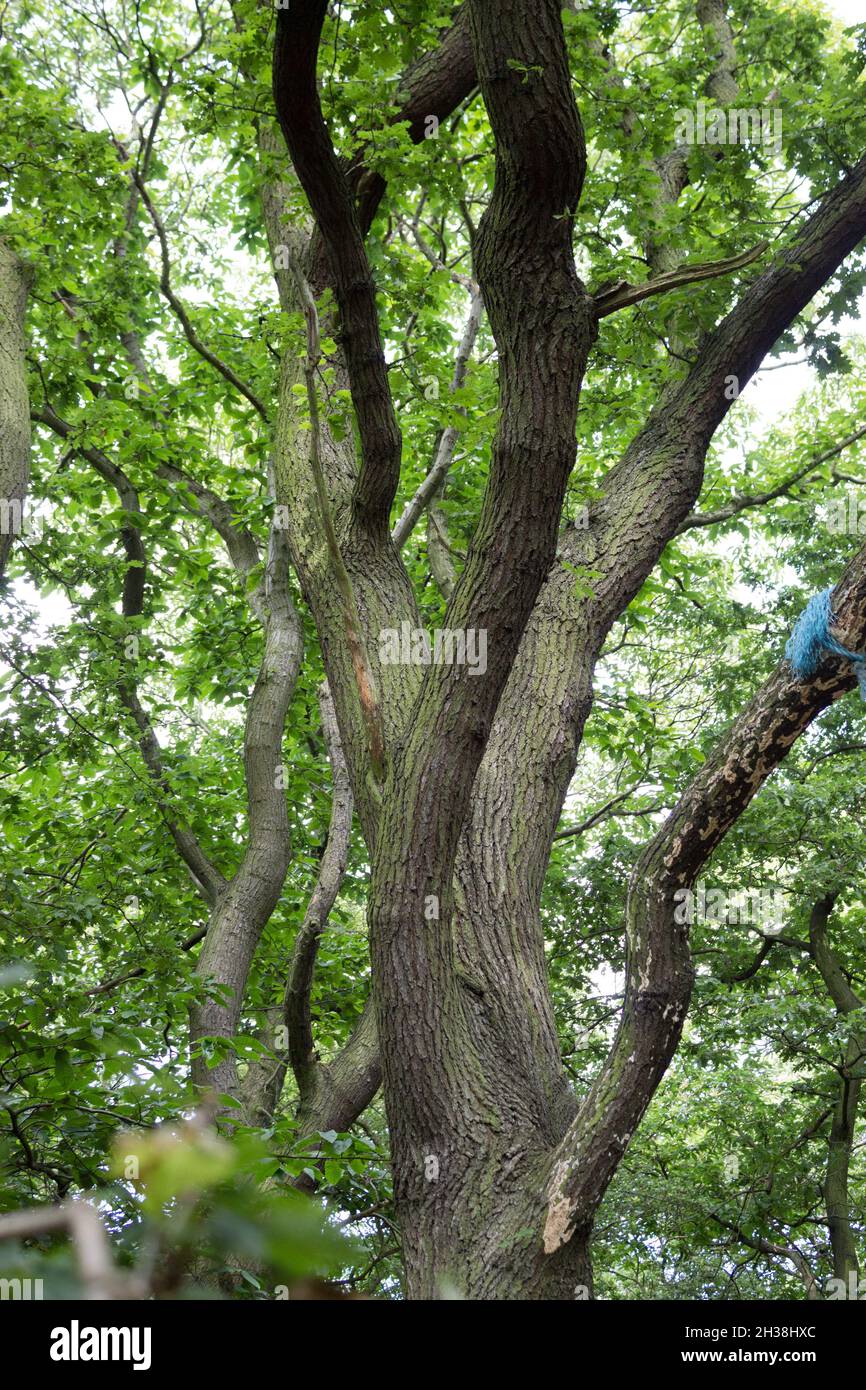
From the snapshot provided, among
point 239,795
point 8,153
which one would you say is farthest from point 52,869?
point 8,153

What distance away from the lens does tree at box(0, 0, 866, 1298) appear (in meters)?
2.81

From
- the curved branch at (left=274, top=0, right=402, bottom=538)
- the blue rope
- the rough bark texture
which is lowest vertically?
the blue rope

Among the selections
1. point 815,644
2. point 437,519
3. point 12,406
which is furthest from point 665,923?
point 12,406

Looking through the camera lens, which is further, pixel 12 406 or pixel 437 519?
pixel 437 519

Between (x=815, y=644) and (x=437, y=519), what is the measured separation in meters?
3.36

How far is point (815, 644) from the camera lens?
8.98 ft

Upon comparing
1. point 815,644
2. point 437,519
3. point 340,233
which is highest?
point 437,519

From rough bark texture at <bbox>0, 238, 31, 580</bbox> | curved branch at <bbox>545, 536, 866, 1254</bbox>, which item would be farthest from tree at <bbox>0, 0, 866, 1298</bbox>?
rough bark texture at <bbox>0, 238, 31, 580</bbox>

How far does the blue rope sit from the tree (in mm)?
41

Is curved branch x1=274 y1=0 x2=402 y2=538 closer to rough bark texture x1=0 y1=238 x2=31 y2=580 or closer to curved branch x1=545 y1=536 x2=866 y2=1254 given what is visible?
curved branch x1=545 y1=536 x2=866 y2=1254

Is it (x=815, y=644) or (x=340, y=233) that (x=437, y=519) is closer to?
(x=340, y=233)

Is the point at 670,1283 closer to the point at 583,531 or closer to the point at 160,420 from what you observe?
the point at 583,531
